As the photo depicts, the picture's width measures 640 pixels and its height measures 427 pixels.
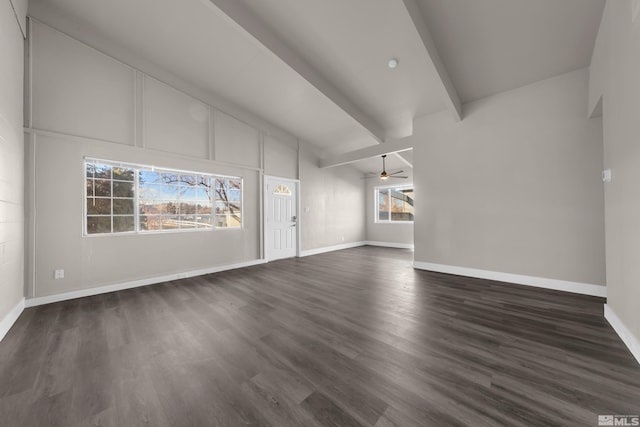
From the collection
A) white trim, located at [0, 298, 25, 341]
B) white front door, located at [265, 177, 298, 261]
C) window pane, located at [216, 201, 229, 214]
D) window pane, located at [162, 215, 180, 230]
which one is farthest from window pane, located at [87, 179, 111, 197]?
white front door, located at [265, 177, 298, 261]

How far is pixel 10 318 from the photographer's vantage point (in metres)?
2.40

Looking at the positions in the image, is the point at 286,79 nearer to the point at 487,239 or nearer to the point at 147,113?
the point at 147,113

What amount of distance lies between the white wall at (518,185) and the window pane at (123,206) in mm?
5184

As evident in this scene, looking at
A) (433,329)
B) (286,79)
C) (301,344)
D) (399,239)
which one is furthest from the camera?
(399,239)

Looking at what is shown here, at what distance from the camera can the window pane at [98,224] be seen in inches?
136

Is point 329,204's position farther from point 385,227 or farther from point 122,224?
point 122,224

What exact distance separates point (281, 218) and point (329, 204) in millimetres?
1885

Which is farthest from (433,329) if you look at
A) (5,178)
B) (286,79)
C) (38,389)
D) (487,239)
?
(5,178)

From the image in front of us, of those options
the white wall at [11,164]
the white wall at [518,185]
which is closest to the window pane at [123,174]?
the white wall at [11,164]

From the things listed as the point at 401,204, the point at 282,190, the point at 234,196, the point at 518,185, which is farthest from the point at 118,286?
Answer: the point at 401,204

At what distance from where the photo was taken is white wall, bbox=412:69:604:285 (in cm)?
325

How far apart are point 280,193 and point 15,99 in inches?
165

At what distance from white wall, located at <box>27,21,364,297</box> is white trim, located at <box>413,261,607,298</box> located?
13.0 feet

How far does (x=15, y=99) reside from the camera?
2576 mm
